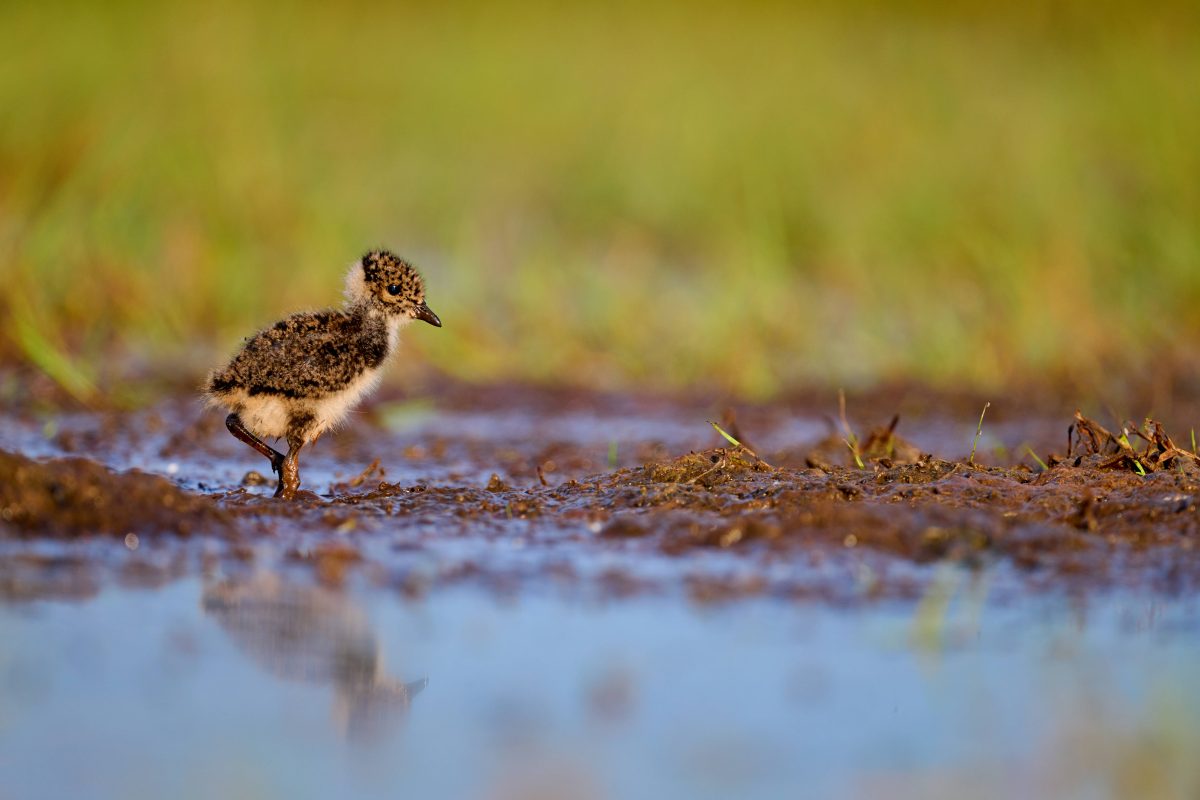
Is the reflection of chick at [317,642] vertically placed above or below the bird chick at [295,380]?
below

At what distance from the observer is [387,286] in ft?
21.9

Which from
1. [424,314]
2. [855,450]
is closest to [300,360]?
[424,314]

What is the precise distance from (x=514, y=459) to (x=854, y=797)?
417 cm

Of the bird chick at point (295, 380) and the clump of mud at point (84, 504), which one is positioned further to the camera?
the bird chick at point (295, 380)

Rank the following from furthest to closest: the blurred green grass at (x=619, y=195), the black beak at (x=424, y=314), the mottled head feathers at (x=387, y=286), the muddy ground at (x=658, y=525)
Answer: the blurred green grass at (x=619, y=195) → the black beak at (x=424, y=314) → the mottled head feathers at (x=387, y=286) → the muddy ground at (x=658, y=525)

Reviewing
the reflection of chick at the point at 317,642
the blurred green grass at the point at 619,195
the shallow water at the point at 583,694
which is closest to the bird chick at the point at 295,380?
the reflection of chick at the point at 317,642

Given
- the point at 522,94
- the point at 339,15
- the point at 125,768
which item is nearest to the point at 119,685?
the point at 125,768

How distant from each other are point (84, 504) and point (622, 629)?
1751 mm

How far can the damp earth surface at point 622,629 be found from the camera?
128 inches

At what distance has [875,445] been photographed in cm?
641

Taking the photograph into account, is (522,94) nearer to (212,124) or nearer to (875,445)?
(212,124)

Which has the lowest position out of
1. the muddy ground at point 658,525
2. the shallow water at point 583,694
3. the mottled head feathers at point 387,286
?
the shallow water at point 583,694

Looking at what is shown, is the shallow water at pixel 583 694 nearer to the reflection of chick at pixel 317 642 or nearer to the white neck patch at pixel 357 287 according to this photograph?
the reflection of chick at pixel 317 642

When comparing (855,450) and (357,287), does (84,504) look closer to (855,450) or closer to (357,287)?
(357,287)
